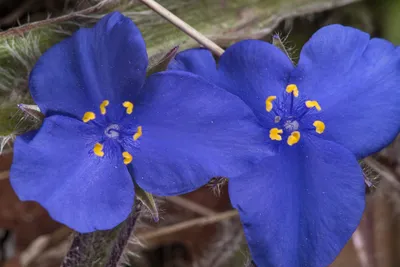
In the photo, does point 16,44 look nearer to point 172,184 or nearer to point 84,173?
point 84,173

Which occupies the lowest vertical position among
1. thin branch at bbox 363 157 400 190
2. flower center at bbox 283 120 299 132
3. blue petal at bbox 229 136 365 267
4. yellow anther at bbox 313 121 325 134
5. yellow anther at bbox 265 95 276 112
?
thin branch at bbox 363 157 400 190

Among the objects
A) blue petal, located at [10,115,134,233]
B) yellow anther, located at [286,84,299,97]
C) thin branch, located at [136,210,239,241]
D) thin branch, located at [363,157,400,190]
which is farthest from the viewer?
thin branch, located at [136,210,239,241]

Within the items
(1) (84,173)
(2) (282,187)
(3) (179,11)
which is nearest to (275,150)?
(2) (282,187)

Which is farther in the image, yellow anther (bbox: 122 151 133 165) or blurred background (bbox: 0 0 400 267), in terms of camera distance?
blurred background (bbox: 0 0 400 267)

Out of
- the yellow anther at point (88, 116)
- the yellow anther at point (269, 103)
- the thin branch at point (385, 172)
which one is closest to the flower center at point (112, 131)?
the yellow anther at point (88, 116)

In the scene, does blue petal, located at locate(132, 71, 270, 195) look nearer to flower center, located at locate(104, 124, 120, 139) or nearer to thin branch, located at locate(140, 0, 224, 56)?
flower center, located at locate(104, 124, 120, 139)

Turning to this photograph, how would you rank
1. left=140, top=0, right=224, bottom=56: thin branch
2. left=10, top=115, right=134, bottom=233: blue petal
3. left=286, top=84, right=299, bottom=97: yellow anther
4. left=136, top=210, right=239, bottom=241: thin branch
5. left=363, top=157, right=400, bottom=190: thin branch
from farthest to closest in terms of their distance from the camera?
left=136, top=210, right=239, bottom=241: thin branch < left=363, top=157, right=400, bottom=190: thin branch < left=140, top=0, right=224, bottom=56: thin branch < left=286, top=84, right=299, bottom=97: yellow anther < left=10, top=115, right=134, bottom=233: blue petal

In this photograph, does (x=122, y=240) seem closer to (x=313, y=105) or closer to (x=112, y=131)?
(x=112, y=131)

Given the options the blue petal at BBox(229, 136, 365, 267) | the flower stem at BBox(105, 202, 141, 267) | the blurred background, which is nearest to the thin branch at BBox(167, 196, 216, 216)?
the blurred background
